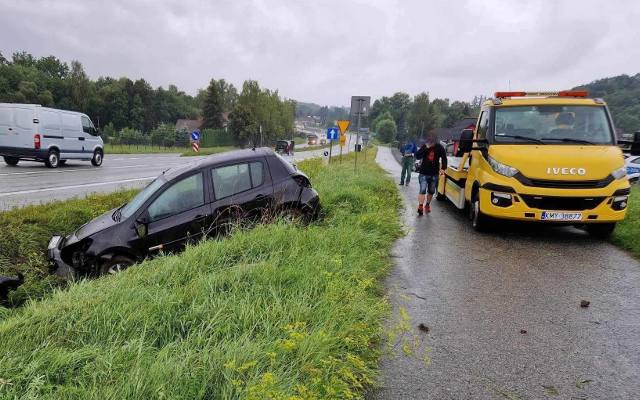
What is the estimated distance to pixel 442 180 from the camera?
9.84m

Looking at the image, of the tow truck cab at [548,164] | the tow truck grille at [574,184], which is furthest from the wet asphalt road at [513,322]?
the tow truck grille at [574,184]

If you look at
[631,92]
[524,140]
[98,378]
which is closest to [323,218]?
[524,140]

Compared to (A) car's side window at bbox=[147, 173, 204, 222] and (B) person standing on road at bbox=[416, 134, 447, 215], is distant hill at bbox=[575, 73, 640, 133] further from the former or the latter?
(A) car's side window at bbox=[147, 173, 204, 222]

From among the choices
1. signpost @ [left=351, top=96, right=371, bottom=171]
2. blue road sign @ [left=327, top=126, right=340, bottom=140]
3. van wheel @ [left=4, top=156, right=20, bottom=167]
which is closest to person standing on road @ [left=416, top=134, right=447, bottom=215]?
signpost @ [left=351, top=96, right=371, bottom=171]

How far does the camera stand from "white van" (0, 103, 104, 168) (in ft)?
49.3

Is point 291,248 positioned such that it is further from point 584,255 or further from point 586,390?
point 584,255

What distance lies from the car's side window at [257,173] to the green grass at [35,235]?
9.67 ft

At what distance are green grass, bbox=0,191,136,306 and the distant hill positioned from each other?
189 ft

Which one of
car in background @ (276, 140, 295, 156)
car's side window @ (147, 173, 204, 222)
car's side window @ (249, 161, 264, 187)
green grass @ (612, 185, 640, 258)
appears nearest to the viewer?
car's side window @ (147, 173, 204, 222)

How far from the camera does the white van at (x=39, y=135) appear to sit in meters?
15.0

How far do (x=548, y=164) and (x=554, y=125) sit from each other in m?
1.16

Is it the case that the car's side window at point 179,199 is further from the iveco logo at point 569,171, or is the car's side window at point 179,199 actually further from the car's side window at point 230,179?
the iveco logo at point 569,171

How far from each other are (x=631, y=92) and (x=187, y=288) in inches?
4351

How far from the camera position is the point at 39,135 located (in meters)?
15.3
